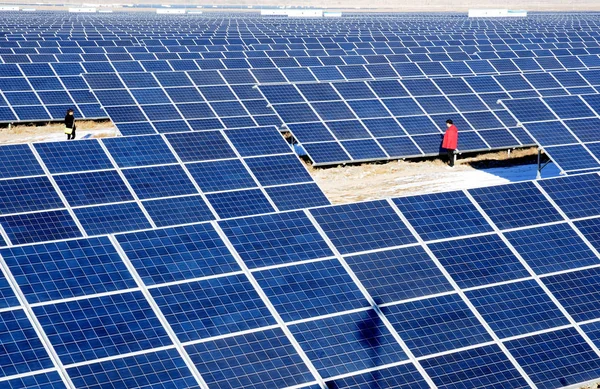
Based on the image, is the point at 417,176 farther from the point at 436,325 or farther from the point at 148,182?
the point at 436,325

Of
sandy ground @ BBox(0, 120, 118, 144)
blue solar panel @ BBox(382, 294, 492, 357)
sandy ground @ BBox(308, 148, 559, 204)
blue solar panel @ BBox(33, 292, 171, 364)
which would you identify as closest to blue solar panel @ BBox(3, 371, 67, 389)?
blue solar panel @ BBox(33, 292, 171, 364)

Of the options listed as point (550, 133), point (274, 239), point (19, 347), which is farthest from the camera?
point (550, 133)

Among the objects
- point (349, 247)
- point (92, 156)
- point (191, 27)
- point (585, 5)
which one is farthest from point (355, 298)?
point (585, 5)

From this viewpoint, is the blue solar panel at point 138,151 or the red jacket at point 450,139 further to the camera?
the red jacket at point 450,139

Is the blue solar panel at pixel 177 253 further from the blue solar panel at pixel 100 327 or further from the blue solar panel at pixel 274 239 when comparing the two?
the blue solar panel at pixel 100 327

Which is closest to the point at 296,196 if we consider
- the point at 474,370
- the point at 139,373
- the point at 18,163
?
the point at 18,163

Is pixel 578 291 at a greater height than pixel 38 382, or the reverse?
pixel 38 382

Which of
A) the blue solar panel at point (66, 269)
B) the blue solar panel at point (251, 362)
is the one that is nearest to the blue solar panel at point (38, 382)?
the blue solar panel at point (66, 269)
